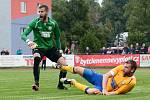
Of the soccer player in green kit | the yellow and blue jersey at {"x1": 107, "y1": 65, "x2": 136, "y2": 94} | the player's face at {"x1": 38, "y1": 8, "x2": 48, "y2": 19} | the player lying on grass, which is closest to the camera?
the player lying on grass

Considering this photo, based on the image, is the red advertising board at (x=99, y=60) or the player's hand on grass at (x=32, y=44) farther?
the red advertising board at (x=99, y=60)

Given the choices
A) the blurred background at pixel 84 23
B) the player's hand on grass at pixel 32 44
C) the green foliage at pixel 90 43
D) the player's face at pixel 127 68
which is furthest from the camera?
the blurred background at pixel 84 23

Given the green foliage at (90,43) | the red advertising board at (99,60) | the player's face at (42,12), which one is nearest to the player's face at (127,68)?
the player's face at (42,12)

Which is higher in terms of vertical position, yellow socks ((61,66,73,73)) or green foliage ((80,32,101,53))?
yellow socks ((61,66,73,73))

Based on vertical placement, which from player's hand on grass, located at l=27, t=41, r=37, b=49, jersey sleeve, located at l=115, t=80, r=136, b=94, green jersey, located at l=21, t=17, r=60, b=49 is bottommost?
jersey sleeve, located at l=115, t=80, r=136, b=94

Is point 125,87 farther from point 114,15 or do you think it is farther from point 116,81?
point 114,15

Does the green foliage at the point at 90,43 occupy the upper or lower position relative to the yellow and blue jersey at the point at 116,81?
lower

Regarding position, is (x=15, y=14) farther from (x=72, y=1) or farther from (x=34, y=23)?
(x=34, y=23)

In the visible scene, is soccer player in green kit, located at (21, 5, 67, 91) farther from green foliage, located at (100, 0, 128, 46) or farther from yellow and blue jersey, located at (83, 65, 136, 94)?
green foliage, located at (100, 0, 128, 46)

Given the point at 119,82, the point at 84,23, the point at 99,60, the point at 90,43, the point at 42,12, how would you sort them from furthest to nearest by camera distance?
1. the point at 84,23
2. the point at 90,43
3. the point at 99,60
4. the point at 42,12
5. the point at 119,82

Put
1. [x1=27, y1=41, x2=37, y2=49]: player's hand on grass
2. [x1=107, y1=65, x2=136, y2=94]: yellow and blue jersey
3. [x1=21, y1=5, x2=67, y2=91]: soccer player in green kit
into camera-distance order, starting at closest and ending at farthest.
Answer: [x1=107, y1=65, x2=136, y2=94]: yellow and blue jersey → [x1=27, y1=41, x2=37, y2=49]: player's hand on grass → [x1=21, y1=5, x2=67, y2=91]: soccer player in green kit

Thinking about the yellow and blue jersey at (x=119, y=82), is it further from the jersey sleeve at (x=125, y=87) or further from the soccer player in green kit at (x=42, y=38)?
the soccer player in green kit at (x=42, y=38)

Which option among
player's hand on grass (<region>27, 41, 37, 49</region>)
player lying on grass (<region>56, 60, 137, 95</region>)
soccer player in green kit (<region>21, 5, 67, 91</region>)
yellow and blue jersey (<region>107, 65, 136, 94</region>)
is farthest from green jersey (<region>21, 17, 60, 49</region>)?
yellow and blue jersey (<region>107, 65, 136, 94</region>)

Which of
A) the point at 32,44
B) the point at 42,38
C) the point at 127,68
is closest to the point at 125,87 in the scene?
the point at 127,68
